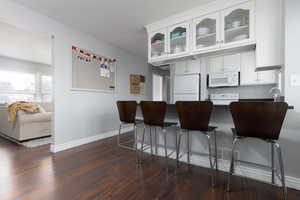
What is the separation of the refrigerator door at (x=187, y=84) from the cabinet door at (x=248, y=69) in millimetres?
920

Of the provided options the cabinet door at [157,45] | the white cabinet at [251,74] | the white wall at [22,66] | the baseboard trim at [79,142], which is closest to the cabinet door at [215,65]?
the white cabinet at [251,74]

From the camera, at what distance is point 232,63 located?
10.1ft

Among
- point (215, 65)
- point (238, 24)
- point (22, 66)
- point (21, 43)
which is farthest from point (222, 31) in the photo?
point (22, 66)

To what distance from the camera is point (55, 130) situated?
254 cm

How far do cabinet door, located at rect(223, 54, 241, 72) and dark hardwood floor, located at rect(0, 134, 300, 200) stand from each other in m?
2.25

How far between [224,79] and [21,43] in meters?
5.16

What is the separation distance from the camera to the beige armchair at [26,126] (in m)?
2.96

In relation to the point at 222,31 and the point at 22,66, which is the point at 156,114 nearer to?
the point at 222,31

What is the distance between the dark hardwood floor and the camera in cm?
136

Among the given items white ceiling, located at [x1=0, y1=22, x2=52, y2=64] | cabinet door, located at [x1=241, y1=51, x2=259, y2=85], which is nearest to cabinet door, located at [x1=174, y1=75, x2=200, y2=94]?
cabinet door, located at [x1=241, y1=51, x2=259, y2=85]

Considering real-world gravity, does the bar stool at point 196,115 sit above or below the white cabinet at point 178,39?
below

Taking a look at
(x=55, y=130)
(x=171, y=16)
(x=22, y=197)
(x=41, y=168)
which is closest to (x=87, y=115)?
(x=55, y=130)

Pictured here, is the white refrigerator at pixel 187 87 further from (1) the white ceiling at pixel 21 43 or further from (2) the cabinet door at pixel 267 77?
(1) the white ceiling at pixel 21 43

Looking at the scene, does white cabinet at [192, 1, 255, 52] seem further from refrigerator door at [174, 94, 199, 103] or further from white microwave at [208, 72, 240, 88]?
refrigerator door at [174, 94, 199, 103]
